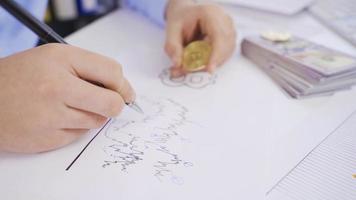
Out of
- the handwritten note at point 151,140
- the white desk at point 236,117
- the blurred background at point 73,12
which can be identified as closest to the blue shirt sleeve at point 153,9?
the white desk at point 236,117

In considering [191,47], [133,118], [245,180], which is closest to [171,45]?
[191,47]

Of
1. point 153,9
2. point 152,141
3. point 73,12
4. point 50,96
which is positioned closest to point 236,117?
point 152,141

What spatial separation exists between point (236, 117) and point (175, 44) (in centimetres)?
16

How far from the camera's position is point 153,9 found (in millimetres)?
680

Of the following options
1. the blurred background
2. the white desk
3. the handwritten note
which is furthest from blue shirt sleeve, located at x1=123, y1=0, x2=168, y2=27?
the handwritten note

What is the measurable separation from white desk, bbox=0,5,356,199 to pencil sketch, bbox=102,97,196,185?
0.02m

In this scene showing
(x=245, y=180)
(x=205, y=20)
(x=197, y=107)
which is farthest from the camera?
(x=205, y=20)

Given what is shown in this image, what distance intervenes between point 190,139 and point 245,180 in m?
0.08

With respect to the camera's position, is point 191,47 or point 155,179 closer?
point 155,179

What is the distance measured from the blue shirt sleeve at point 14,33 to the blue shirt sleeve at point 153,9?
181 mm

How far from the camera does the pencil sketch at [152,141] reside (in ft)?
1.18

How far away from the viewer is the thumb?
515mm

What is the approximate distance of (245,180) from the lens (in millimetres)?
343

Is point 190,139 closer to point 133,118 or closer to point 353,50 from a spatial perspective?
point 133,118
